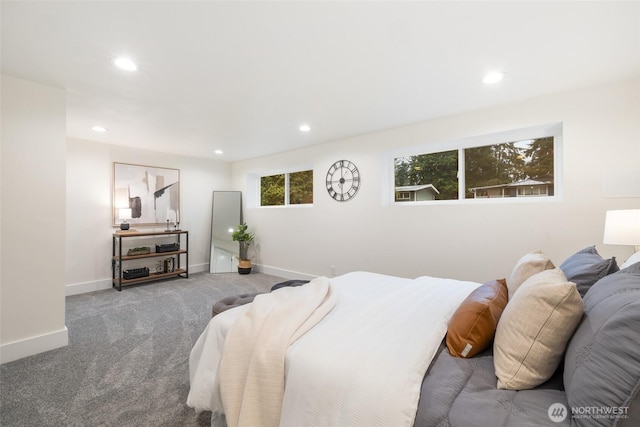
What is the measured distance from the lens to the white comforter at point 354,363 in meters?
0.99

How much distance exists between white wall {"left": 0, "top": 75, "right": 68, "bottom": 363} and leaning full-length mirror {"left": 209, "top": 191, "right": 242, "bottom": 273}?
10.1 ft

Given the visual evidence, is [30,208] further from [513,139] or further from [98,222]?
[513,139]

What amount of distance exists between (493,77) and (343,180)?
232 cm

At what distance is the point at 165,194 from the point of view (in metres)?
5.16

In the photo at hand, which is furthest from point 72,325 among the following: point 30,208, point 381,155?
point 381,155

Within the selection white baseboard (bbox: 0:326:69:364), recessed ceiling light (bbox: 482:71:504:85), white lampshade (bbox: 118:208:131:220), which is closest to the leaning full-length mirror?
white lampshade (bbox: 118:208:131:220)

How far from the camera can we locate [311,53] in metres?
2.01

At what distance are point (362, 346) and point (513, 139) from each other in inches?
118

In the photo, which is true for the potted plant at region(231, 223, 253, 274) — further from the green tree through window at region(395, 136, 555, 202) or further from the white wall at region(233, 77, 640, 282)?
the green tree through window at region(395, 136, 555, 202)

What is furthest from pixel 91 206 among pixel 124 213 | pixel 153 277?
pixel 153 277

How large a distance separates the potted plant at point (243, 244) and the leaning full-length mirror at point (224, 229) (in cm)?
14

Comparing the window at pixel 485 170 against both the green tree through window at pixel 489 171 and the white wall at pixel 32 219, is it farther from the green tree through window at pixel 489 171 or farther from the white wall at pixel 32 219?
the white wall at pixel 32 219

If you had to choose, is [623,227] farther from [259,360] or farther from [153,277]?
[153,277]

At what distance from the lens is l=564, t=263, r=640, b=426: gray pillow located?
0.73m
